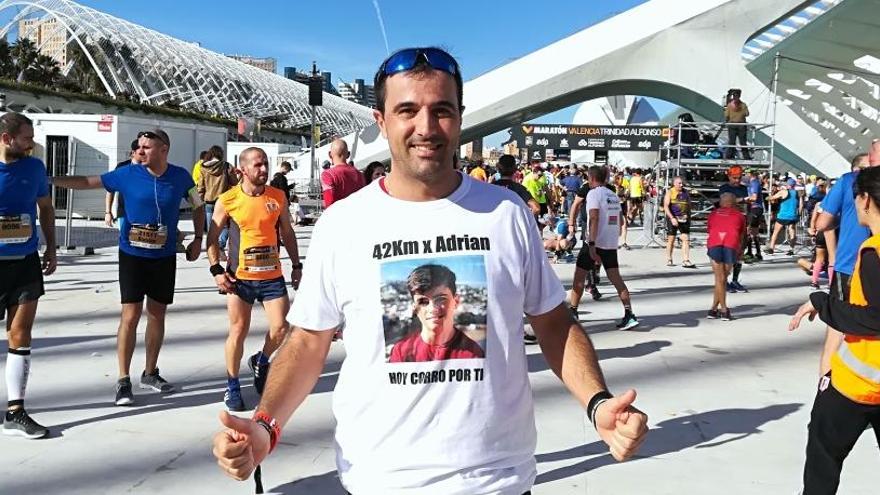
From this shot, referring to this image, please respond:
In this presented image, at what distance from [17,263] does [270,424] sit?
11.7 ft

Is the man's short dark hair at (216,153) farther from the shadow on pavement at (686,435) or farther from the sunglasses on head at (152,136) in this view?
the shadow on pavement at (686,435)

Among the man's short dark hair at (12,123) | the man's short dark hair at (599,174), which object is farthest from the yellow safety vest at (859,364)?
the man's short dark hair at (599,174)

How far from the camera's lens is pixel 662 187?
1962 centimetres

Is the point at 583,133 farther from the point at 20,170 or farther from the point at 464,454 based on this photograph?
the point at 464,454

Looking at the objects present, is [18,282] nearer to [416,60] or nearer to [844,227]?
[416,60]

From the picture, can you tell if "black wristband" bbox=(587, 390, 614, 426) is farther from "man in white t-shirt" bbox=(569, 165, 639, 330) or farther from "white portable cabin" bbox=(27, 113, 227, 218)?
"white portable cabin" bbox=(27, 113, 227, 218)

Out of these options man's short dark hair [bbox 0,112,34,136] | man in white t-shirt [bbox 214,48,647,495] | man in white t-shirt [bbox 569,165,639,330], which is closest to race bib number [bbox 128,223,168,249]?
man's short dark hair [bbox 0,112,34,136]

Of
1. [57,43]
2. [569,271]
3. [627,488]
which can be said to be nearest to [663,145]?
[569,271]

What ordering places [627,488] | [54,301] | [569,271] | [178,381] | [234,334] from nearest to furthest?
1. [627,488]
2. [234,334]
3. [178,381]
4. [54,301]
5. [569,271]

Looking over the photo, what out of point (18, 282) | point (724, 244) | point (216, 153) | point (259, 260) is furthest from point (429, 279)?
point (216, 153)

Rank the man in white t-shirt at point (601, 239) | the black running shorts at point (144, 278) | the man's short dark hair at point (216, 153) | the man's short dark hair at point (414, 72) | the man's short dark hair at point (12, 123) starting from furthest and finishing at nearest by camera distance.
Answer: the man's short dark hair at point (216, 153) < the man in white t-shirt at point (601, 239) < the black running shorts at point (144, 278) < the man's short dark hair at point (12, 123) < the man's short dark hair at point (414, 72)

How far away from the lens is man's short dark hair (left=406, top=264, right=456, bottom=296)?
1.79 m

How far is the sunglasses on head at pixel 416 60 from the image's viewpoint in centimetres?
184

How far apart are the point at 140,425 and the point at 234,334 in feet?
2.73
